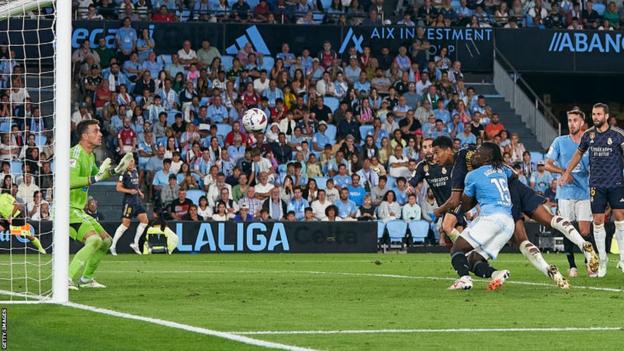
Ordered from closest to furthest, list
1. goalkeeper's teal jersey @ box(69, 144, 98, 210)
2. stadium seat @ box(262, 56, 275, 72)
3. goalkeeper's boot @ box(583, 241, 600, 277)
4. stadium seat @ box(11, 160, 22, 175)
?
goalkeeper's teal jersey @ box(69, 144, 98, 210) < goalkeeper's boot @ box(583, 241, 600, 277) < stadium seat @ box(11, 160, 22, 175) < stadium seat @ box(262, 56, 275, 72)

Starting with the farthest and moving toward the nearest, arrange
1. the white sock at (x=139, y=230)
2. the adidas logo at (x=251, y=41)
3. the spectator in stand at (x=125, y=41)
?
the adidas logo at (x=251, y=41) → the spectator in stand at (x=125, y=41) → the white sock at (x=139, y=230)

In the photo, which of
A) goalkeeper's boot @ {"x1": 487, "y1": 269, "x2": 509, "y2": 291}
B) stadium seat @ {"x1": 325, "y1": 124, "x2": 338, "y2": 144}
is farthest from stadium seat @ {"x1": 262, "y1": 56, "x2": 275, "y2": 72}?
goalkeeper's boot @ {"x1": 487, "y1": 269, "x2": 509, "y2": 291}

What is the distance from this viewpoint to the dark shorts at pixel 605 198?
17.3 metres

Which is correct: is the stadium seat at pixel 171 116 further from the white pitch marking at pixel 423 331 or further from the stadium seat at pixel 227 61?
the white pitch marking at pixel 423 331

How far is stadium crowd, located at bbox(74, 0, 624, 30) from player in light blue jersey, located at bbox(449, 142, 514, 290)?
20482mm

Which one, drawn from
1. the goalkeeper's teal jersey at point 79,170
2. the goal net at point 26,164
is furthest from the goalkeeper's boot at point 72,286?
the goalkeeper's teal jersey at point 79,170

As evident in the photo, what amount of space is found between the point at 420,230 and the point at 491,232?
15.7 metres

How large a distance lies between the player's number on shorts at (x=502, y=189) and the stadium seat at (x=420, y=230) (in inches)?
605

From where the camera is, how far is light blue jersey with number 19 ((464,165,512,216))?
1410 cm

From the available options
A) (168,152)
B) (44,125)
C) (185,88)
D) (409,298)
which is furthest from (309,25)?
(409,298)

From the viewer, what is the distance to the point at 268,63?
34.3 metres

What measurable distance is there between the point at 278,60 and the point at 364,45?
3139 mm

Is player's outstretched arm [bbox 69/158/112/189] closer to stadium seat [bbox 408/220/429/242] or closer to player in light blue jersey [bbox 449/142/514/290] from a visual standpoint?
player in light blue jersey [bbox 449/142/514/290]

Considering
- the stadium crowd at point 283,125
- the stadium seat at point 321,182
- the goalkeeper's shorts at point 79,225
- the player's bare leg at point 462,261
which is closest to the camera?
the player's bare leg at point 462,261
